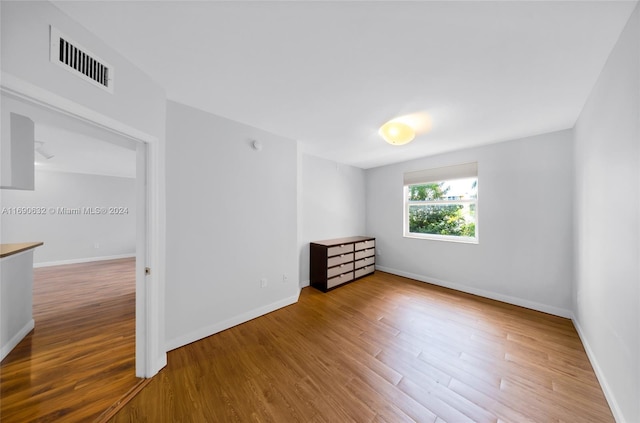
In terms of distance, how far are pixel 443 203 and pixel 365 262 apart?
1824mm

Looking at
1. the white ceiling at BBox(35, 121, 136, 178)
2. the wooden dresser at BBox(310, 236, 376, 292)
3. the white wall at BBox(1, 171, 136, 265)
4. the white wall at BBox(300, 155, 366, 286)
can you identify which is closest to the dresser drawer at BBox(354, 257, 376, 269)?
the wooden dresser at BBox(310, 236, 376, 292)

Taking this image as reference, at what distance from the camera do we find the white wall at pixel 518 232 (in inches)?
101

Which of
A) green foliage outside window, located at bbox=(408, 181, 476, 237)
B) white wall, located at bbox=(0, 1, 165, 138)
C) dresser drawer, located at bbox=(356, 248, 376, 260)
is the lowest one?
dresser drawer, located at bbox=(356, 248, 376, 260)

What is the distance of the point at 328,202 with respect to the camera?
3.98 m

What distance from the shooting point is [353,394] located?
1469 mm

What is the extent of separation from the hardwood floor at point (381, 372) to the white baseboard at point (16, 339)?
136 cm

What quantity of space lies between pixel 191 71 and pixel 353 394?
267cm

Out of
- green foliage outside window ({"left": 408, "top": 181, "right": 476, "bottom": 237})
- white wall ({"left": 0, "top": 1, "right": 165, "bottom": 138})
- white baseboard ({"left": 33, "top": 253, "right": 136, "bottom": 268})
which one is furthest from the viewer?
white baseboard ({"left": 33, "top": 253, "right": 136, "bottom": 268})

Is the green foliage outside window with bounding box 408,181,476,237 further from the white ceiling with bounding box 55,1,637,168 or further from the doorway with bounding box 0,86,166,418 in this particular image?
the doorway with bounding box 0,86,166,418

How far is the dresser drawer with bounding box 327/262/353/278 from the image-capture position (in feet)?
11.1

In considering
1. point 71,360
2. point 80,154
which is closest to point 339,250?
point 71,360

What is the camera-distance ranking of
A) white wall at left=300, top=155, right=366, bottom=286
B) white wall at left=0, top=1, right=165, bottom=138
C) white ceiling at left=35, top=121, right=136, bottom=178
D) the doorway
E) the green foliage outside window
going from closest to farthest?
white wall at left=0, top=1, right=165, bottom=138 < the doorway < white ceiling at left=35, top=121, right=136, bottom=178 < the green foliage outside window < white wall at left=300, top=155, right=366, bottom=286

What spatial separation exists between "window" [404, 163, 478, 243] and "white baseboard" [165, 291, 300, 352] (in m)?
2.78

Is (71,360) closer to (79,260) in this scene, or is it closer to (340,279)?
(340,279)
